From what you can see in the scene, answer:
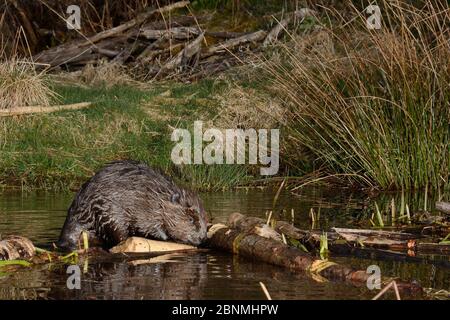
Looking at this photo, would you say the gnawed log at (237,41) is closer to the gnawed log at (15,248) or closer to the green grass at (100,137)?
the green grass at (100,137)

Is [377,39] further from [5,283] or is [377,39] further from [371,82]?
[5,283]

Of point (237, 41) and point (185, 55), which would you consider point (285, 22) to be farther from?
point (185, 55)

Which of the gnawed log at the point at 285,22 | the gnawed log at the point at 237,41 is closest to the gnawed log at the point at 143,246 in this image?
the gnawed log at the point at 285,22

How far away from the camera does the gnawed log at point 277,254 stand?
23.2 feet

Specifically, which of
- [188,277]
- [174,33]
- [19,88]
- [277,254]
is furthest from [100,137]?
[188,277]

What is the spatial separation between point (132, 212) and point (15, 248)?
1.09 metres

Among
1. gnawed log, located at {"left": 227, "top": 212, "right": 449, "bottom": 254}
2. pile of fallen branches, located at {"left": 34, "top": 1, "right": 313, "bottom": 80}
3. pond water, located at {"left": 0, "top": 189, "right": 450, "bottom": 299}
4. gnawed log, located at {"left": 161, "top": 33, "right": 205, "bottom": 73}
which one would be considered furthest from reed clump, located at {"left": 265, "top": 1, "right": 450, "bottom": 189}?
gnawed log, located at {"left": 161, "top": 33, "right": 205, "bottom": 73}

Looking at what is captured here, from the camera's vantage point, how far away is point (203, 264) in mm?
7820

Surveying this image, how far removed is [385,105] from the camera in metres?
11.5

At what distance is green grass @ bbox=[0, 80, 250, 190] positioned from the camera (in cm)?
1286

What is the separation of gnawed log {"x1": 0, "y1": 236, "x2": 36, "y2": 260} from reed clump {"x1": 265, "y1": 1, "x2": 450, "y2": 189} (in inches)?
167

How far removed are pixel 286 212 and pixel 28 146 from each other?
15.1 feet

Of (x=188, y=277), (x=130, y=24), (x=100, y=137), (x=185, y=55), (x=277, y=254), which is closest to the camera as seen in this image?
(x=188, y=277)
